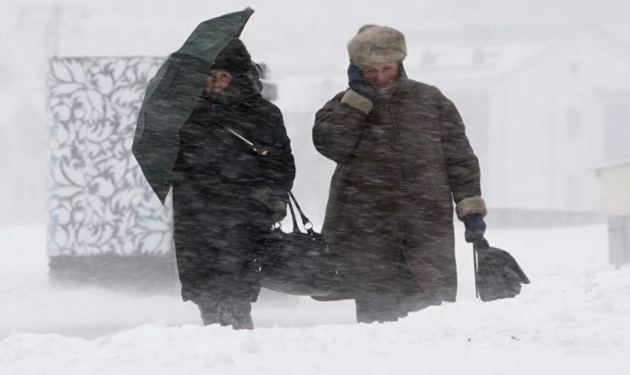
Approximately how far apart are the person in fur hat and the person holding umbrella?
0.36 m

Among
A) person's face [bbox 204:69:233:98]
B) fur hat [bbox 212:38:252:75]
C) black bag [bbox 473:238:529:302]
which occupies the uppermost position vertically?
fur hat [bbox 212:38:252:75]

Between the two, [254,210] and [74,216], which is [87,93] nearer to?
[74,216]

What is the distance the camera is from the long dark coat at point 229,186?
4980mm

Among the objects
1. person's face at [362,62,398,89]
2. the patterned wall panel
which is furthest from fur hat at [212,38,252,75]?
the patterned wall panel

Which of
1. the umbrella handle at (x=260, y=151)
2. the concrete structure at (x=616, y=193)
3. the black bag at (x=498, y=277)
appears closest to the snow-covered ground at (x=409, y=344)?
the black bag at (x=498, y=277)

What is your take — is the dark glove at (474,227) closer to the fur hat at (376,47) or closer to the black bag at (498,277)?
the black bag at (498,277)

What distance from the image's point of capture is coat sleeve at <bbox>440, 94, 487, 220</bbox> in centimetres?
527

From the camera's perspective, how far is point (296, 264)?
493 cm

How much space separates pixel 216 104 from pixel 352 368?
1.77 meters

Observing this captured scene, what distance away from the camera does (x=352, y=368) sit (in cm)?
356

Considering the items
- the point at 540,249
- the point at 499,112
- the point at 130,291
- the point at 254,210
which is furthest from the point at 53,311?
the point at 499,112

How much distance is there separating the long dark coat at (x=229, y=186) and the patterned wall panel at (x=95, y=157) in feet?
25.3

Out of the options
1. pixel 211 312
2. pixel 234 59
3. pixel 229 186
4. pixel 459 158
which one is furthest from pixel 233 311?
pixel 459 158

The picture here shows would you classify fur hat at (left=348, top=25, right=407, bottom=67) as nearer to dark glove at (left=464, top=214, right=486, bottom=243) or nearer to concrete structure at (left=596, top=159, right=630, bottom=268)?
dark glove at (left=464, top=214, right=486, bottom=243)
